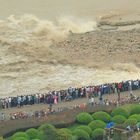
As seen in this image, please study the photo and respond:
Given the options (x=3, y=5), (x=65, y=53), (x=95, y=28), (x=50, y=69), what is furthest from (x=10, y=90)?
(x=3, y=5)

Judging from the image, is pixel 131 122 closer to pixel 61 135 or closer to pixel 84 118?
pixel 84 118

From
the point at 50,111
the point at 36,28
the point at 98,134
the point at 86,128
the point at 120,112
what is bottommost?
the point at 98,134

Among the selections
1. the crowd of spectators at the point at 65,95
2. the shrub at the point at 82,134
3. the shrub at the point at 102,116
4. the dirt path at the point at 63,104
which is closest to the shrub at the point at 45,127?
the shrub at the point at 82,134

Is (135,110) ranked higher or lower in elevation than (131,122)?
higher

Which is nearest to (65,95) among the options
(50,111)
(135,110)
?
(50,111)

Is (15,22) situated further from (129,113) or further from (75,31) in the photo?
(129,113)

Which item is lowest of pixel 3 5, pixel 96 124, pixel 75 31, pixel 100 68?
pixel 96 124

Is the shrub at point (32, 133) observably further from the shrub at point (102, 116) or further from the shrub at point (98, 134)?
the shrub at point (102, 116)
